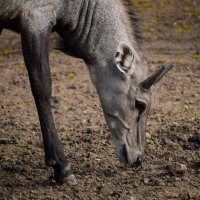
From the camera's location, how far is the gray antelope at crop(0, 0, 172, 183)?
19.7ft

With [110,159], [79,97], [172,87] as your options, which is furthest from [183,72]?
[110,159]

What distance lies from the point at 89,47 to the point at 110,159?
118 cm

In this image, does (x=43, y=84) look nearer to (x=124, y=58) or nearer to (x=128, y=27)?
(x=124, y=58)

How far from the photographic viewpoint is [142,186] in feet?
19.2

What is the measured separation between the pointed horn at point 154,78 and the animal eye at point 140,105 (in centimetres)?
14

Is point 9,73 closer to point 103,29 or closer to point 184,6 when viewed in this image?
point 103,29

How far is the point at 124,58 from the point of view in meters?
6.13

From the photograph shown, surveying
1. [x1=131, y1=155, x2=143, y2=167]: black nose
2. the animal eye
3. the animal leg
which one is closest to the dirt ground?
[x1=131, y1=155, x2=143, y2=167]: black nose

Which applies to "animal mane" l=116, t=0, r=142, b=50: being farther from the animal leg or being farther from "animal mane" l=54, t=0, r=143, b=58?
the animal leg

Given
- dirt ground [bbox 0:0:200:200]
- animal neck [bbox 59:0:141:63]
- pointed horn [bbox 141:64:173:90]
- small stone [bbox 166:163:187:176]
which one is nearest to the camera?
dirt ground [bbox 0:0:200:200]

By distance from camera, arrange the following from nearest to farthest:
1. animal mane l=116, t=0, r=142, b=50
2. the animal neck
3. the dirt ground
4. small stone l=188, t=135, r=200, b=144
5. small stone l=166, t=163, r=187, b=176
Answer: the dirt ground
small stone l=166, t=163, r=187, b=176
the animal neck
animal mane l=116, t=0, r=142, b=50
small stone l=188, t=135, r=200, b=144

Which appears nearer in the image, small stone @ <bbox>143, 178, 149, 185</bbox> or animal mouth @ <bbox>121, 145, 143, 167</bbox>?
small stone @ <bbox>143, 178, 149, 185</bbox>

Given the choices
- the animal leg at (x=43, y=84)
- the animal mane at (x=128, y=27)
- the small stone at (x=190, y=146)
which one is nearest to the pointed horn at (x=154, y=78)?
the animal mane at (x=128, y=27)

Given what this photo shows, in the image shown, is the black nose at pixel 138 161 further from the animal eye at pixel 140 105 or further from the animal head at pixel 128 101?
the animal eye at pixel 140 105
